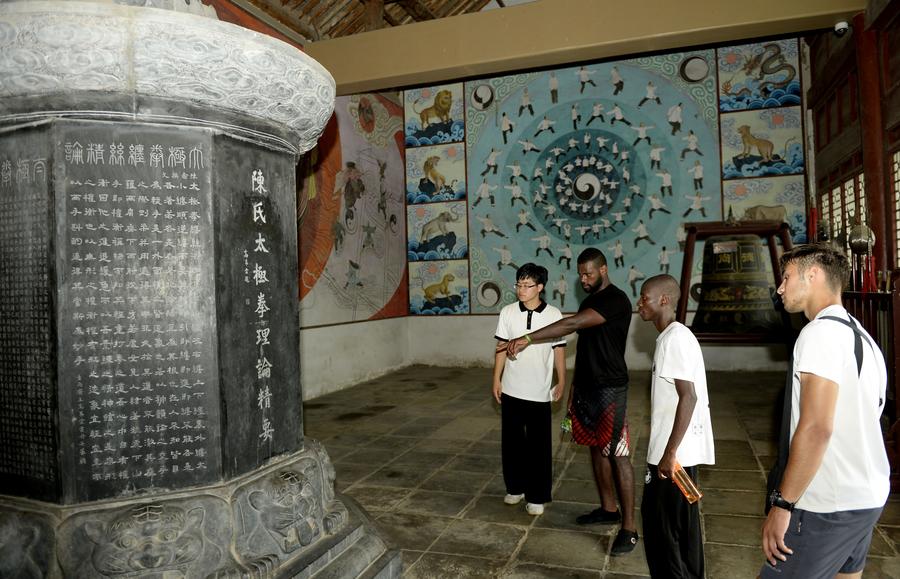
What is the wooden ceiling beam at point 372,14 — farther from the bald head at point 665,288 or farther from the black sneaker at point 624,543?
the black sneaker at point 624,543

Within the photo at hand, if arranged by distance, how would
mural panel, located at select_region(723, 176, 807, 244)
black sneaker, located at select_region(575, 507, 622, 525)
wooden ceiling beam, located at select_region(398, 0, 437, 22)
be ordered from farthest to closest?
wooden ceiling beam, located at select_region(398, 0, 437, 22) < mural panel, located at select_region(723, 176, 807, 244) < black sneaker, located at select_region(575, 507, 622, 525)

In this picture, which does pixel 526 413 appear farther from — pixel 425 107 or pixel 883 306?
pixel 425 107

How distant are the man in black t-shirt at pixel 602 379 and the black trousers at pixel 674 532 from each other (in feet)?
2.40

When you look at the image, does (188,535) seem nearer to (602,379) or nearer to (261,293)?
(261,293)

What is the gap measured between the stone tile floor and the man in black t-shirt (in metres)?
0.33

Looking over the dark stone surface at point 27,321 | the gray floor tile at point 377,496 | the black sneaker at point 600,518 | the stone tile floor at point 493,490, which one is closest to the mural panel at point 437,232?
the stone tile floor at point 493,490

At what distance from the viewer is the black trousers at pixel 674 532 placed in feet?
7.11

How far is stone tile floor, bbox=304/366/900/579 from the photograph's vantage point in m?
2.80

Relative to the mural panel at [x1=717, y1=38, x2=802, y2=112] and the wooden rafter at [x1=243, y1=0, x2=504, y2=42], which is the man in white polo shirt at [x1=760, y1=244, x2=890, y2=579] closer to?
the wooden rafter at [x1=243, y1=0, x2=504, y2=42]

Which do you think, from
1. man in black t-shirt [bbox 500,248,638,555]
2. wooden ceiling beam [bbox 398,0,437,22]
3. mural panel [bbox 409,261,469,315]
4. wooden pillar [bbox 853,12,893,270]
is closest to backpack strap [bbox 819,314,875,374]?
man in black t-shirt [bbox 500,248,638,555]

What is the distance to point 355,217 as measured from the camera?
838 centimetres

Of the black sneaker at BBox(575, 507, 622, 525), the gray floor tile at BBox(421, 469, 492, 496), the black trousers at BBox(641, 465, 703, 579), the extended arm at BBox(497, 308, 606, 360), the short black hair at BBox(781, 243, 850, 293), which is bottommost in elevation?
the gray floor tile at BBox(421, 469, 492, 496)

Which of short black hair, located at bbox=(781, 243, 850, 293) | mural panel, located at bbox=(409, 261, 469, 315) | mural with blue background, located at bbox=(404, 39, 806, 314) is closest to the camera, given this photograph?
short black hair, located at bbox=(781, 243, 850, 293)

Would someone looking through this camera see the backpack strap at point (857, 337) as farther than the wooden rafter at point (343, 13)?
No
